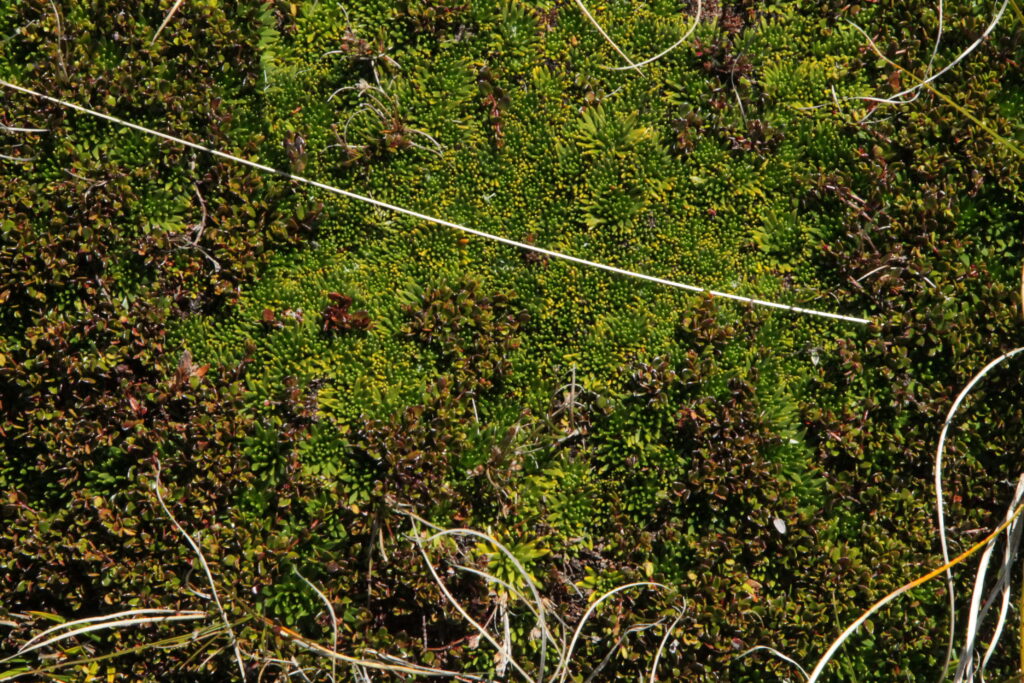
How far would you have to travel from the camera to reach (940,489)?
146 inches

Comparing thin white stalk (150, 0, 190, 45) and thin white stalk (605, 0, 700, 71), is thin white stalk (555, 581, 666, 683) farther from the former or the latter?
thin white stalk (150, 0, 190, 45)

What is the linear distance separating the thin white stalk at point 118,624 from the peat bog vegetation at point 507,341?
0.04 feet

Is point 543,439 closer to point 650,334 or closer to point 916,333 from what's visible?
point 650,334

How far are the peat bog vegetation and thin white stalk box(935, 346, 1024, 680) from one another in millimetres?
39

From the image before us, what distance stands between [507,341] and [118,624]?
2035 millimetres

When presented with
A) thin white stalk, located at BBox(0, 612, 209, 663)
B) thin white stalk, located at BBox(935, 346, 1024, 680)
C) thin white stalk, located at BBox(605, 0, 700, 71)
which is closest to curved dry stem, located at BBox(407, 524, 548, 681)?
thin white stalk, located at BBox(0, 612, 209, 663)

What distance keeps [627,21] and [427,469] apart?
7.81 feet

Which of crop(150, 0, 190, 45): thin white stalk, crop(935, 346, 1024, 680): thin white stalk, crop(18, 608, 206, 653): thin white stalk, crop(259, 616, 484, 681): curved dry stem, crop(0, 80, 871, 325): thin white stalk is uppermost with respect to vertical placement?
crop(150, 0, 190, 45): thin white stalk

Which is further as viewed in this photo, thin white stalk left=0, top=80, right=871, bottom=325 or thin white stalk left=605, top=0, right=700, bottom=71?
thin white stalk left=605, top=0, right=700, bottom=71

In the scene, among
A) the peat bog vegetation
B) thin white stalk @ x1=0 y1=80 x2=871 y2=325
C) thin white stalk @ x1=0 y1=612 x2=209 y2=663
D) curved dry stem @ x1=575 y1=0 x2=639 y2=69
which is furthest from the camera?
curved dry stem @ x1=575 y1=0 x2=639 y2=69

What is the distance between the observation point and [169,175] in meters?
4.02

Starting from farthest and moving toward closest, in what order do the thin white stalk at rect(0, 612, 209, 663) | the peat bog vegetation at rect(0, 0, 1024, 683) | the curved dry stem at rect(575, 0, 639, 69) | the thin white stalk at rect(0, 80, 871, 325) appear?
the curved dry stem at rect(575, 0, 639, 69) < the thin white stalk at rect(0, 80, 871, 325) < the peat bog vegetation at rect(0, 0, 1024, 683) < the thin white stalk at rect(0, 612, 209, 663)

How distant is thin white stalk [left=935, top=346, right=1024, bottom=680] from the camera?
3568 mm

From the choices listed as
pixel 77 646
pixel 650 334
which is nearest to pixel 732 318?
pixel 650 334
